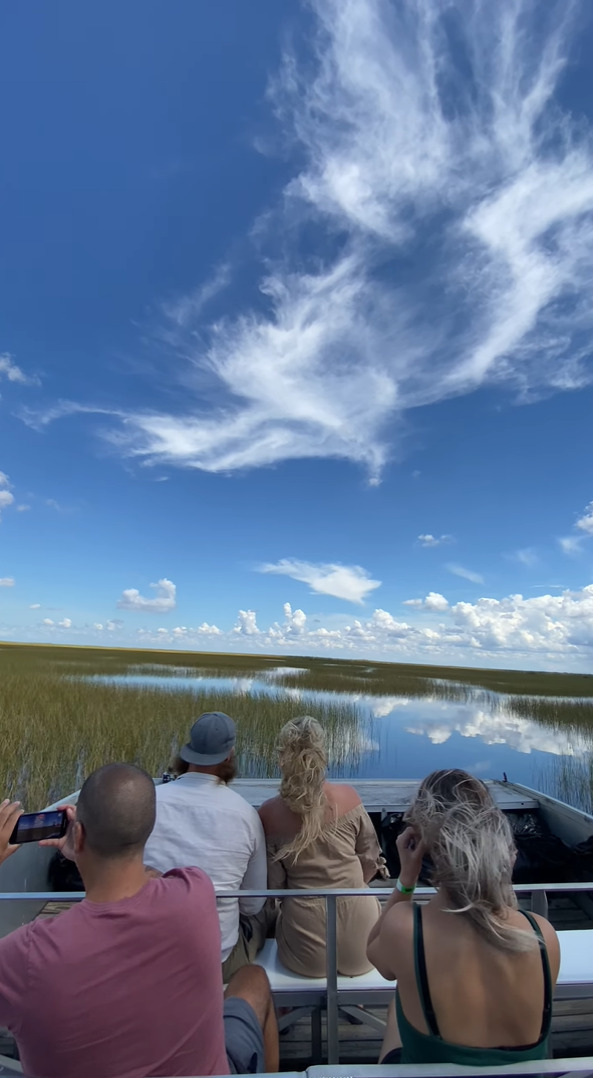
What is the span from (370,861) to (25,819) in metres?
1.73

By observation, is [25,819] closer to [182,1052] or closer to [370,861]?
[182,1052]

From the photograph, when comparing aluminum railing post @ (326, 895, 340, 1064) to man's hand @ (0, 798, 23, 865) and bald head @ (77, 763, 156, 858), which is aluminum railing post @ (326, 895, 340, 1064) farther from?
man's hand @ (0, 798, 23, 865)

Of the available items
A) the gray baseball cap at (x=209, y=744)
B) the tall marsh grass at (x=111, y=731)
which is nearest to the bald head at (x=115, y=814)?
the gray baseball cap at (x=209, y=744)

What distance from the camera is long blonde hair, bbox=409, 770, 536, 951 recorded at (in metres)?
1.24

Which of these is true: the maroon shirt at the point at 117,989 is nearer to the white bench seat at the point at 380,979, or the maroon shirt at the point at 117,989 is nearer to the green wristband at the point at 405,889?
the green wristband at the point at 405,889

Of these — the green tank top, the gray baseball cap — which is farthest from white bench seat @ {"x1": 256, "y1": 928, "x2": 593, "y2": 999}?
the gray baseball cap

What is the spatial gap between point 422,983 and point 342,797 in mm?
1285

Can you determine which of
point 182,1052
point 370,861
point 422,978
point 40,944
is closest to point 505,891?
point 422,978

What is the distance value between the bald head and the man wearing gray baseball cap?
0.92 meters

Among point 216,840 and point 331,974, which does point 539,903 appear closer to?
point 331,974

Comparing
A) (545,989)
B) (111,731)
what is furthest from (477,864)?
(111,731)

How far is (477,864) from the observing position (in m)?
1.26

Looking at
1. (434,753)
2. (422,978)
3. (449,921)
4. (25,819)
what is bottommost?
(434,753)

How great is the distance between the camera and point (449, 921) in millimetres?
1278
